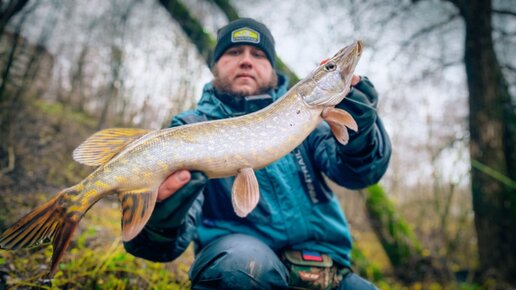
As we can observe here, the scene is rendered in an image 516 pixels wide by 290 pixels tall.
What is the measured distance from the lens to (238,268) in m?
1.40

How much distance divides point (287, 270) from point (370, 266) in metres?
2.60

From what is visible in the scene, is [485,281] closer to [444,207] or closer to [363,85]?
[444,207]

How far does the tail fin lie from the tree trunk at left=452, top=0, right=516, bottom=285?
13.4 ft

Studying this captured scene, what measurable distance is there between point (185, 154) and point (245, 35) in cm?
125

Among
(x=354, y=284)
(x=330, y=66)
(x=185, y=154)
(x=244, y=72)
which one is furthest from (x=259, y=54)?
(x=354, y=284)

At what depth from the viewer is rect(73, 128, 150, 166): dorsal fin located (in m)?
1.29

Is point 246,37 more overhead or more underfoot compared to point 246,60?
more overhead

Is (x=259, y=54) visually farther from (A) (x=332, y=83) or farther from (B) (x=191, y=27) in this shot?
(B) (x=191, y=27)

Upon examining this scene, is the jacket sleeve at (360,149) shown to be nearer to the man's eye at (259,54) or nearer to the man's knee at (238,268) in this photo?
the man's knee at (238,268)

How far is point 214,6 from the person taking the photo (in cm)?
502

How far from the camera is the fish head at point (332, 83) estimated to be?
1413 millimetres

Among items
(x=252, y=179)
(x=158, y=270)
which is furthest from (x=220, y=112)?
(x=158, y=270)

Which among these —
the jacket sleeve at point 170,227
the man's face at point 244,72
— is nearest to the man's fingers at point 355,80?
the man's face at point 244,72

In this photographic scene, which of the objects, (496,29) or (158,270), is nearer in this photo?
(158,270)
